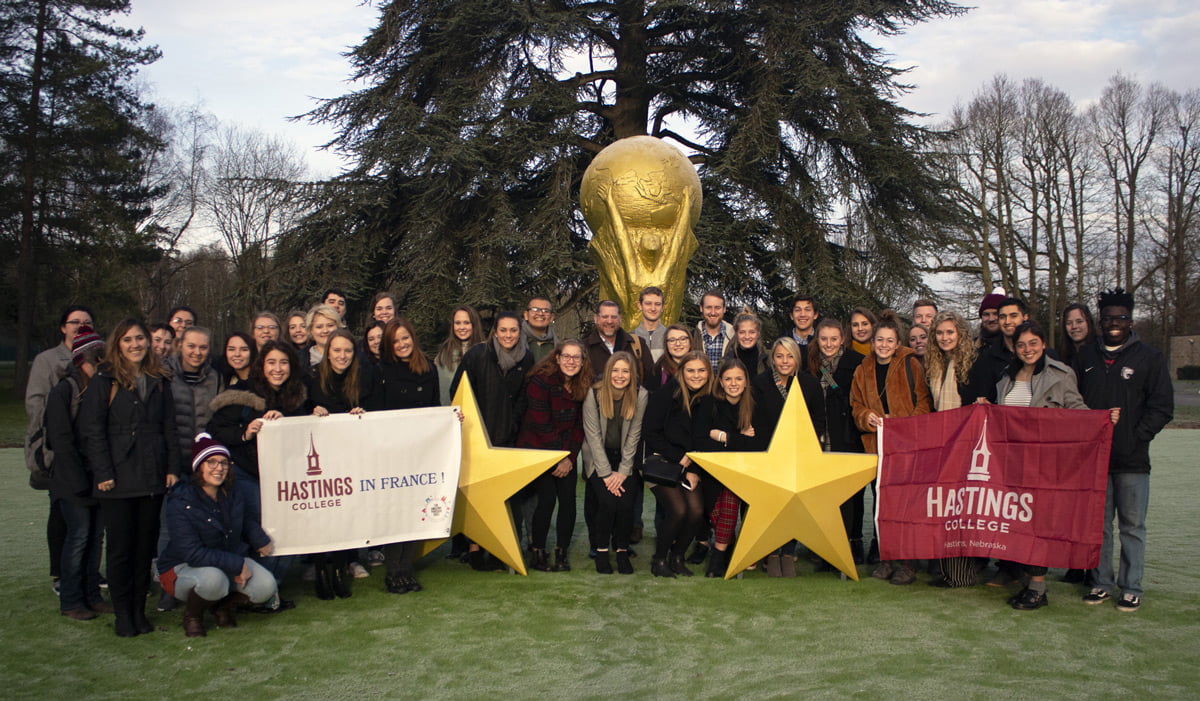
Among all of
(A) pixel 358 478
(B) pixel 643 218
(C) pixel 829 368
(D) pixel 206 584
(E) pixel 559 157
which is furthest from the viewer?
(E) pixel 559 157

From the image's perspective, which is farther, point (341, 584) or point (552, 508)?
point (552, 508)

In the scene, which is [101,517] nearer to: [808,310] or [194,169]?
[808,310]

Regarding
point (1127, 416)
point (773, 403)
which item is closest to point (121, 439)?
point (773, 403)

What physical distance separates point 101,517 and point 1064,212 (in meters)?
33.1

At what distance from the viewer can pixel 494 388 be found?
18.7ft

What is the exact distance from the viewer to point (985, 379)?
17.1ft

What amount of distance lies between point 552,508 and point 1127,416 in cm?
347

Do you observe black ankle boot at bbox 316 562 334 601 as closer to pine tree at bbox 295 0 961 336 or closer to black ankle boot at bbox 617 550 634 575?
black ankle boot at bbox 617 550 634 575

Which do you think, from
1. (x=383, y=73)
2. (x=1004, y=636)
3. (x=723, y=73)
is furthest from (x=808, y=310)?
(x=383, y=73)

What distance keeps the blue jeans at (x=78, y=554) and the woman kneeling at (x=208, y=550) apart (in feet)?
1.45

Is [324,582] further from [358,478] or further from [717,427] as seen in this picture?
[717,427]

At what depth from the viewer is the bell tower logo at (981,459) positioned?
4926 mm

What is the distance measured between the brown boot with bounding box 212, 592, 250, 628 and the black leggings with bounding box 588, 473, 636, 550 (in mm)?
2179

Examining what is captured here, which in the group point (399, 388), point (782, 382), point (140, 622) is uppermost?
point (782, 382)
